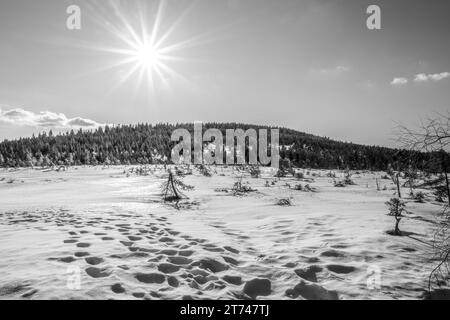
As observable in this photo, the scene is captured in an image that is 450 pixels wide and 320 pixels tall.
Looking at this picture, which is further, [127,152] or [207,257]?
[127,152]

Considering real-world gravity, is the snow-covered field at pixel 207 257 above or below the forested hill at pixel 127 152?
below

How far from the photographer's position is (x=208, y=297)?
145 inches

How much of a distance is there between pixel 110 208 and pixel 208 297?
23.3ft

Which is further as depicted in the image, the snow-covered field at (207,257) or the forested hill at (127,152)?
the forested hill at (127,152)

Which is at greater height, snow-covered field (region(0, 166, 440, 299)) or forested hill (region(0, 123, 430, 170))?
forested hill (region(0, 123, 430, 170))

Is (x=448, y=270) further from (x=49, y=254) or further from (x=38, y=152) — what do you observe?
(x=38, y=152)

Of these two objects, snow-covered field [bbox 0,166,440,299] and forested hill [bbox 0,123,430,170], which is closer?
snow-covered field [bbox 0,166,440,299]

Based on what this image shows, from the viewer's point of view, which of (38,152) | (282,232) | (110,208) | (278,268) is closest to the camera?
(278,268)

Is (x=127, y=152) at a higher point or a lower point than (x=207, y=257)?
higher

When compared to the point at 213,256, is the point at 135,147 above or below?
above

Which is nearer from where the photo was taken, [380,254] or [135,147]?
[380,254]
